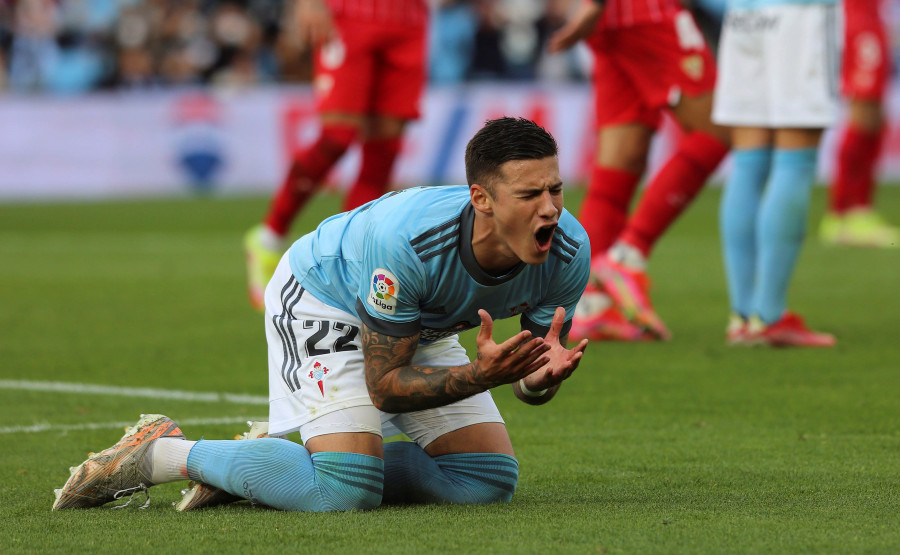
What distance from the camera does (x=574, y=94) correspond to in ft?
56.1

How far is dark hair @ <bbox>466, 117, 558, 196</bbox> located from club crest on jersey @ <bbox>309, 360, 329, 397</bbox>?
27.6 inches

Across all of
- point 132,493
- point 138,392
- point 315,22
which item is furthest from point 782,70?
point 132,493

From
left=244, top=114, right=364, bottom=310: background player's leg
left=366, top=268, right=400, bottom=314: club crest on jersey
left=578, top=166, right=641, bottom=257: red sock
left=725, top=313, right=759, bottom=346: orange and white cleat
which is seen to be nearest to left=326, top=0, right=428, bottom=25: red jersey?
left=244, top=114, right=364, bottom=310: background player's leg

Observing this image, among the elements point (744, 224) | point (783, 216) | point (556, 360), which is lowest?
point (744, 224)

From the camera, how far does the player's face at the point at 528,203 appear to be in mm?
3160

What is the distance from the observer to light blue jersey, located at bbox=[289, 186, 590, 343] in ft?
10.8

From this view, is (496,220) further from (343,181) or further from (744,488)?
(343,181)

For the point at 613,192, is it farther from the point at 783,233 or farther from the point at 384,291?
the point at 384,291

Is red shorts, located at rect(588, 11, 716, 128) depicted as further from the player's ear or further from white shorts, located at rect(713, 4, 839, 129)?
the player's ear

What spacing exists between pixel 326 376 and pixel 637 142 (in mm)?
3462

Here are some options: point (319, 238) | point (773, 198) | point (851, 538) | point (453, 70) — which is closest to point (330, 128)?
point (773, 198)

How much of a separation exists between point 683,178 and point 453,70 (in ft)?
44.4

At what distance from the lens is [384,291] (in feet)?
10.7

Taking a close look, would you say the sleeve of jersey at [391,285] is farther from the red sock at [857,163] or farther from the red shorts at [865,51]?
the red shorts at [865,51]
